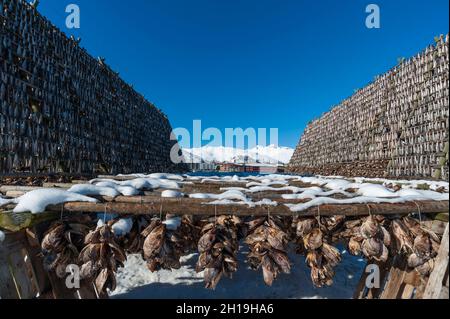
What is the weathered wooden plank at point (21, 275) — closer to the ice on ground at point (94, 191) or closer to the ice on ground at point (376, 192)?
the ice on ground at point (94, 191)

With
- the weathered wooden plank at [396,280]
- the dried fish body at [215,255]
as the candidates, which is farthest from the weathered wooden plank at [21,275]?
the weathered wooden plank at [396,280]

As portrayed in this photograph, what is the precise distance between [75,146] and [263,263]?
9.73 m

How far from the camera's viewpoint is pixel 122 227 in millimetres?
2719

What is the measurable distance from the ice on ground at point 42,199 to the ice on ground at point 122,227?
1.17 feet

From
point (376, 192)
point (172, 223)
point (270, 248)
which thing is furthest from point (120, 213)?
point (376, 192)

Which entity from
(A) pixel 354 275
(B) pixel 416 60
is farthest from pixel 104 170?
(B) pixel 416 60

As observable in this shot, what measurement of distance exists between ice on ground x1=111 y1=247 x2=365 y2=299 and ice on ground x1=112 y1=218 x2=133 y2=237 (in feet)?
7.06

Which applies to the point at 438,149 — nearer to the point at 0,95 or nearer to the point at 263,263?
the point at 263,263

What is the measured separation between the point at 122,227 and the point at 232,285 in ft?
9.00

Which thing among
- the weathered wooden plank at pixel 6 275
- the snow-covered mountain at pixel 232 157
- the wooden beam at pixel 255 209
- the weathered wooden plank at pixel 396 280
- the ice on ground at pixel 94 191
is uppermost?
the snow-covered mountain at pixel 232 157

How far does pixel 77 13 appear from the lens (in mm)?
7730

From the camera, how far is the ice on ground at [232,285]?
4.25 metres
